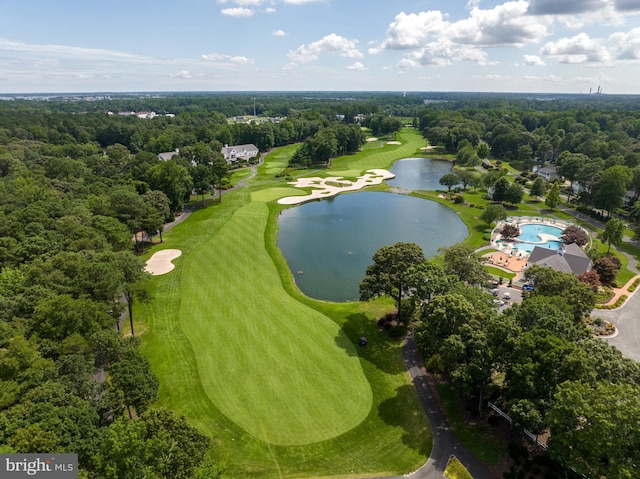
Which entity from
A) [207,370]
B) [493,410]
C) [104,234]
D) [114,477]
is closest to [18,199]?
[104,234]

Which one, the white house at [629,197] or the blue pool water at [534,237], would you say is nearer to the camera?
the blue pool water at [534,237]

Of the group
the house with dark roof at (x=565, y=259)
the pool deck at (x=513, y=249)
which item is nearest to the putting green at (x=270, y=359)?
the pool deck at (x=513, y=249)

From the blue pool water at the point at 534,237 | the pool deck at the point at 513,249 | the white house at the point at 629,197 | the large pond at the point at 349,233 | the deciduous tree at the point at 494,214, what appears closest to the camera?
the large pond at the point at 349,233

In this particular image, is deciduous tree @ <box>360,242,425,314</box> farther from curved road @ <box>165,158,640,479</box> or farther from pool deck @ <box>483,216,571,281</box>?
pool deck @ <box>483,216,571,281</box>

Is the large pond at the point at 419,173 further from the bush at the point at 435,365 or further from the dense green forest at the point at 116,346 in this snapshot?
the bush at the point at 435,365

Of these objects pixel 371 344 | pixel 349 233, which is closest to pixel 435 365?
pixel 371 344

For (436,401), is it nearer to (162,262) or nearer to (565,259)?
(565,259)

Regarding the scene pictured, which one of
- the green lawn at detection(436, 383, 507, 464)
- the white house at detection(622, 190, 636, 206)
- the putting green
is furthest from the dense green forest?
the white house at detection(622, 190, 636, 206)
